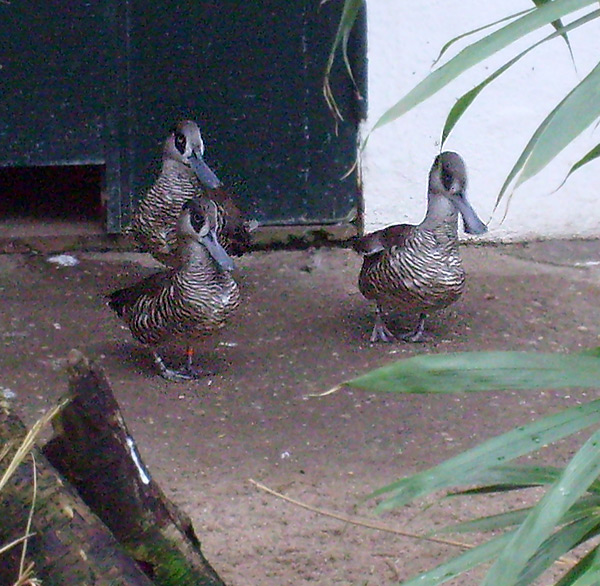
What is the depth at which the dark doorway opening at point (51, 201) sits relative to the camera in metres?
6.05

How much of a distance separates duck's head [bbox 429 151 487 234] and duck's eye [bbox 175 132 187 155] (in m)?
1.31

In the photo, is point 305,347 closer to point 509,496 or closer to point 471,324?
point 471,324

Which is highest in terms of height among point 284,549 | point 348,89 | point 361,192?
point 348,89

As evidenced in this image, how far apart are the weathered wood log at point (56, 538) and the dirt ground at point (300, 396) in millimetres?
863

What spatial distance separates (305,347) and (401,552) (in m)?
1.74

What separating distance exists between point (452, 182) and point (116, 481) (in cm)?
265

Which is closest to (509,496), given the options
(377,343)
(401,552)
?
(401,552)

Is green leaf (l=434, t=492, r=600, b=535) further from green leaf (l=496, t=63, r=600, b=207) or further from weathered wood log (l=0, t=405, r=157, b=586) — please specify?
weathered wood log (l=0, t=405, r=157, b=586)

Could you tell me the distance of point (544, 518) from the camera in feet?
3.90

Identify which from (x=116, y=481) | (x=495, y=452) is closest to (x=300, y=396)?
(x=116, y=481)

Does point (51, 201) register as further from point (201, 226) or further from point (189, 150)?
point (201, 226)

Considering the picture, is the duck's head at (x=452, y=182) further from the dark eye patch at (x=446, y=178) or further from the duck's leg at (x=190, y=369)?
the duck's leg at (x=190, y=369)

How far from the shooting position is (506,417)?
4.00m

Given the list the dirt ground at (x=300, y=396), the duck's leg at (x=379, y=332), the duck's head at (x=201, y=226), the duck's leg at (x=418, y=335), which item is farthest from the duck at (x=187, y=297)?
the duck's leg at (x=418, y=335)
